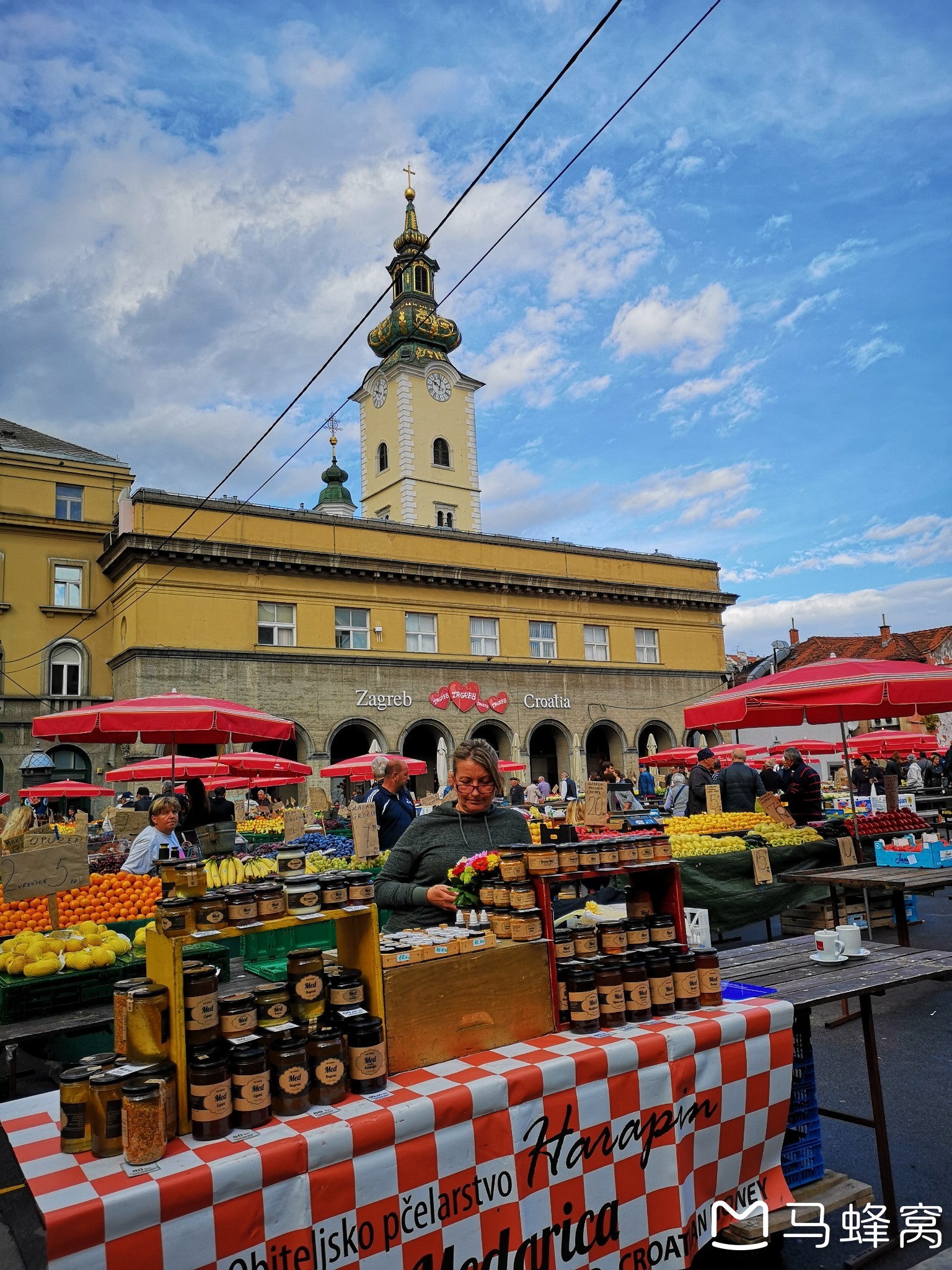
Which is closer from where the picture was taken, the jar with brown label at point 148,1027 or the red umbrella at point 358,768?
the jar with brown label at point 148,1027

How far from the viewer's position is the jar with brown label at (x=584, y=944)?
3613mm

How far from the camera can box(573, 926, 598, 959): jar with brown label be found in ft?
11.9

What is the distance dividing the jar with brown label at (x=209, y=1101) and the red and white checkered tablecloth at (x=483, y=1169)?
4cm

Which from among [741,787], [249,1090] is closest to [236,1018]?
[249,1090]

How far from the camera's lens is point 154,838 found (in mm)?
7809

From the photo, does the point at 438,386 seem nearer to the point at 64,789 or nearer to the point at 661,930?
the point at 64,789

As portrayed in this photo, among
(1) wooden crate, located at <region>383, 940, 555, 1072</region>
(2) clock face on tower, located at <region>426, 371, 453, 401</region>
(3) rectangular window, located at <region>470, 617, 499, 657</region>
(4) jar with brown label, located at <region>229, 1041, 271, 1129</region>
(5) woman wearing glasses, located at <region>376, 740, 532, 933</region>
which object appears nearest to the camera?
(4) jar with brown label, located at <region>229, 1041, 271, 1129</region>

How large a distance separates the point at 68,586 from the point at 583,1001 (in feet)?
98.4

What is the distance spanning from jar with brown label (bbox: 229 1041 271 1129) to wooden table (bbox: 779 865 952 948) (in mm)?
5963

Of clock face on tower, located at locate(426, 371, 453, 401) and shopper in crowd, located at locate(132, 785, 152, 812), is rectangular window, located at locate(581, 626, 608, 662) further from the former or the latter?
shopper in crowd, located at locate(132, 785, 152, 812)

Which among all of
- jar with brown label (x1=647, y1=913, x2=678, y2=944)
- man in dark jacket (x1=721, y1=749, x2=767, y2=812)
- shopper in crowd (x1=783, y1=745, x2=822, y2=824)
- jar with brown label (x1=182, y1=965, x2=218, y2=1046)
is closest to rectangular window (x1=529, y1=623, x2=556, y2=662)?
man in dark jacket (x1=721, y1=749, x2=767, y2=812)

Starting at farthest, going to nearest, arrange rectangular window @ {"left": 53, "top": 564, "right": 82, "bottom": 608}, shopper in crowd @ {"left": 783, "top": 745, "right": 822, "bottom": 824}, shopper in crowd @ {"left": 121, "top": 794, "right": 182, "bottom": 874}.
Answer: rectangular window @ {"left": 53, "top": 564, "right": 82, "bottom": 608}, shopper in crowd @ {"left": 783, "top": 745, "right": 822, "bottom": 824}, shopper in crowd @ {"left": 121, "top": 794, "right": 182, "bottom": 874}

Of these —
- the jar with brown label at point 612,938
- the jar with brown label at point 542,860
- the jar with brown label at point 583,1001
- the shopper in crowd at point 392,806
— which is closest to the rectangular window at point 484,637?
the shopper in crowd at point 392,806

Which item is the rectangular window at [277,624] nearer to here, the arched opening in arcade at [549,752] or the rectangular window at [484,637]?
the rectangular window at [484,637]
